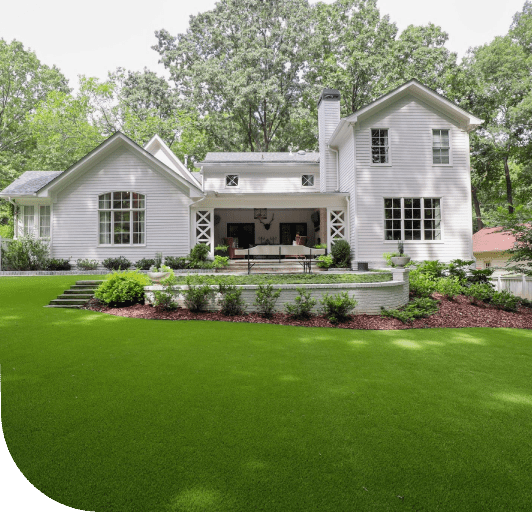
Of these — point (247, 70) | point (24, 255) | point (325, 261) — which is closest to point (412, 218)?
point (325, 261)

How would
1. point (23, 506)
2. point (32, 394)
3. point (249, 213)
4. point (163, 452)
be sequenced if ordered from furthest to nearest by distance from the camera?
point (249, 213), point (32, 394), point (163, 452), point (23, 506)

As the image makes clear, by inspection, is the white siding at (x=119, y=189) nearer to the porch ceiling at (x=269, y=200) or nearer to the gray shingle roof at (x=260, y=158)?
the porch ceiling at (x=269, y=200)

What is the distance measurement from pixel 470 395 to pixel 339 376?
1433 mm

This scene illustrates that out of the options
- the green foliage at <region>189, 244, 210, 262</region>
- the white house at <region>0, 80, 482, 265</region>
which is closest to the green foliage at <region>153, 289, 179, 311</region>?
the green foliage at <region>189, 244, 210, 262</region>

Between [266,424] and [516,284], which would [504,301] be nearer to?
[516,284]

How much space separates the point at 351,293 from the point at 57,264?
11.8 meters

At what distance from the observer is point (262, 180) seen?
20.5 meters

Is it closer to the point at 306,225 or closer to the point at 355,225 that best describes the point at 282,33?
the point at 306,225

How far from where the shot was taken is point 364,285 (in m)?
9.20

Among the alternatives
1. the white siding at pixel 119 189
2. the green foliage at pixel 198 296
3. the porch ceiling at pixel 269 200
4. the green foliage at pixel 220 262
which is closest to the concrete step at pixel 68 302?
the green foliage at pixel 198 296

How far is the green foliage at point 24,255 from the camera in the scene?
48.4 feet

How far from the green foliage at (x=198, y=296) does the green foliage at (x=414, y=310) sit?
4.12 m

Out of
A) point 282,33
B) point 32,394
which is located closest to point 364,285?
point 32,394

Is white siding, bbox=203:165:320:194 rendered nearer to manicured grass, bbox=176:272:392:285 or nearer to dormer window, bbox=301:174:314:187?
dormer window, bbox=301:174:314:187
